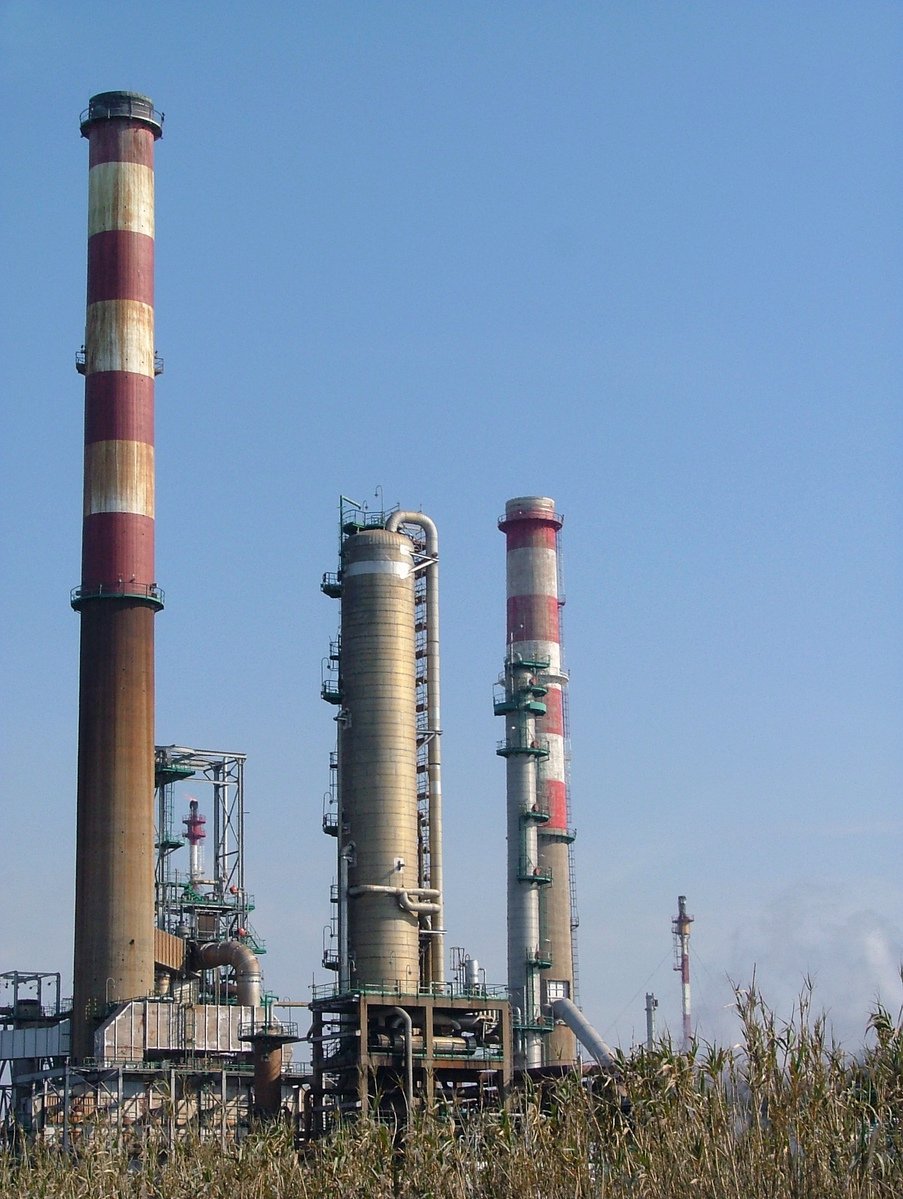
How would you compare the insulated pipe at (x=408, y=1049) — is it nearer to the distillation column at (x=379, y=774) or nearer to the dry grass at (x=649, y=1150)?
the distillation column at (x=379, y=774)

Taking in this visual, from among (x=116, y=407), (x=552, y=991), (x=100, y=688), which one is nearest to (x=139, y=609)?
(x=100, y=688)

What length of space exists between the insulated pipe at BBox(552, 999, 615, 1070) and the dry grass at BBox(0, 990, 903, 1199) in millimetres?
40307

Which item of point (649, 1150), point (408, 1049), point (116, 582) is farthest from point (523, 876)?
point (649, 1150)

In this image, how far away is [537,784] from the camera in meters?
96.4

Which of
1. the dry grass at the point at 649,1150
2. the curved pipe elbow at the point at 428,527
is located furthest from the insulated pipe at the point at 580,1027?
the dry grass at the point at 649,1150

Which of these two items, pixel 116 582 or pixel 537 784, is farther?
pixel 537 784

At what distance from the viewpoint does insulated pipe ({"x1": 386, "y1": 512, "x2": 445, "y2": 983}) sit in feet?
245

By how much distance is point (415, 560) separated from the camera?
80.1m

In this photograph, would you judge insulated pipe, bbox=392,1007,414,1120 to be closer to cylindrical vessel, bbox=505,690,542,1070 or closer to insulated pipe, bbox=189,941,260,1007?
insulated pipe, bbox=189,941,260,1007

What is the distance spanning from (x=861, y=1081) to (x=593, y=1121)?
17.7 ft

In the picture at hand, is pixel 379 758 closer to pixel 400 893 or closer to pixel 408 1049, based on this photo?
pixel 400 893

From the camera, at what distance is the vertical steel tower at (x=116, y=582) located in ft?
237

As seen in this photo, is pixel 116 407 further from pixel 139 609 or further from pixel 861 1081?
pixel 861 1081

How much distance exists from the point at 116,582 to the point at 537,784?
29.0m
